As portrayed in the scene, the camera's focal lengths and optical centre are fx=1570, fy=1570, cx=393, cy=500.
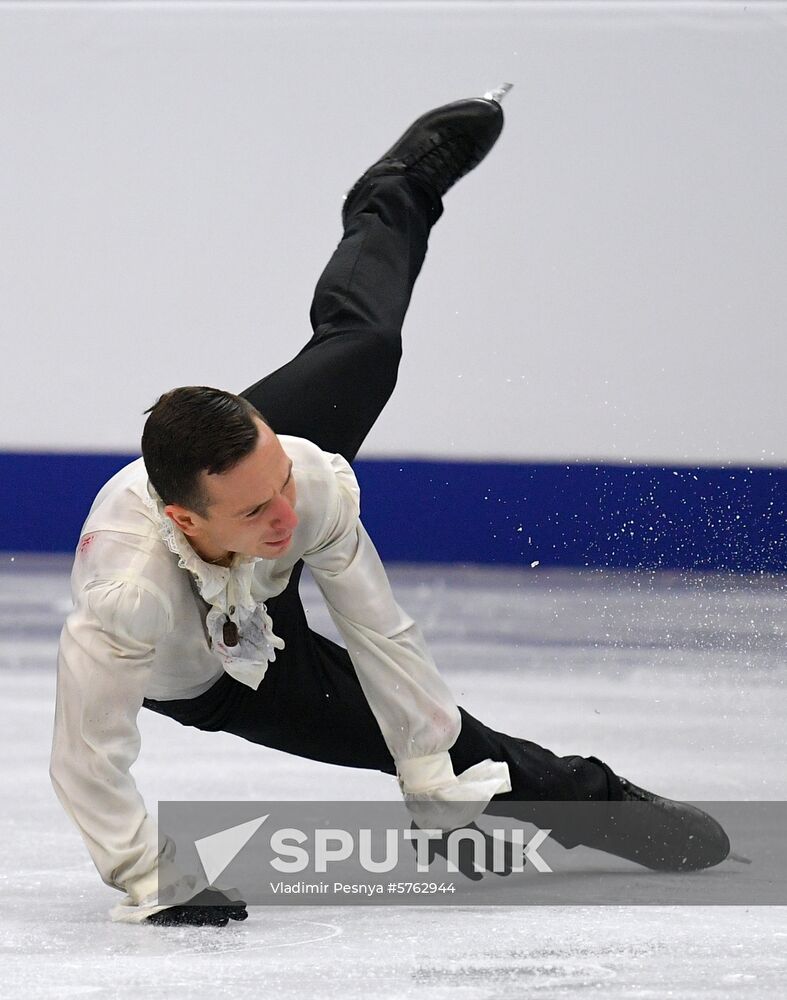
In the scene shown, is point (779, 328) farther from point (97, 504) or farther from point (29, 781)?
point (97, 504)

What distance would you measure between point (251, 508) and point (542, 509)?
4.64 meters

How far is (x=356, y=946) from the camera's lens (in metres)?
1.72

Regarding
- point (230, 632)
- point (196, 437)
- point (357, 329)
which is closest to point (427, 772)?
point (230, 632)

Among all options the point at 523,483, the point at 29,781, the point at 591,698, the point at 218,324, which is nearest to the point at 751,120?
the point at 523,483

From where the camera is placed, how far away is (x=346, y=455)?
2.30 m

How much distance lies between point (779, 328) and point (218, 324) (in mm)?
2265

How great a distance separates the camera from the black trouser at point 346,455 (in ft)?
6.66

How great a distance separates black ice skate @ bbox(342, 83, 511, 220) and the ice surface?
1043 mm

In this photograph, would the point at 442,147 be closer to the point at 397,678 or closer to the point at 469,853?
the point at 397,678

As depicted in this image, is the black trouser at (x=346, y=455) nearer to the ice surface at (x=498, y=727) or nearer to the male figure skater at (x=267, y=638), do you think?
the male figure skater at (x=267, y=638)

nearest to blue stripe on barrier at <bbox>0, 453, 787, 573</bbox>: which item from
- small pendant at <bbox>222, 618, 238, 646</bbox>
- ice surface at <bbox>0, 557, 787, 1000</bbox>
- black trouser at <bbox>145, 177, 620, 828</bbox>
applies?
ice surface at <bbox>0, 557, 787, 1000</bbox>

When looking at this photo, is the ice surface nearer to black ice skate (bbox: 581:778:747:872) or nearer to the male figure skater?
the male figure skater
